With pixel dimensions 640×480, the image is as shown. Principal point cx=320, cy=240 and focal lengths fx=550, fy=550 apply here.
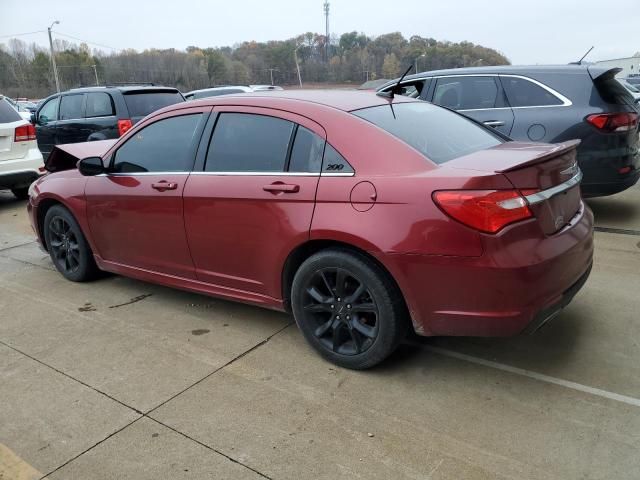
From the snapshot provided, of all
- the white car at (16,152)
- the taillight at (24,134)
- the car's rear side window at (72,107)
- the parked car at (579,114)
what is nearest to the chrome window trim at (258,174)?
the parked car at (579,114)

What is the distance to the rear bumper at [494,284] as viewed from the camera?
2586mm

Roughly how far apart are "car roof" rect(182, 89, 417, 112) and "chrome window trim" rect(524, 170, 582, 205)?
118 cm

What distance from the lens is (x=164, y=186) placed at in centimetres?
379

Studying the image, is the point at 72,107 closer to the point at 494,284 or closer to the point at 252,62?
the point at 494,284

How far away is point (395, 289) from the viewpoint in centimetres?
291

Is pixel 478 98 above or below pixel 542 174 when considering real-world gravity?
above

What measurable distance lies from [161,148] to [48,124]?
7787mm

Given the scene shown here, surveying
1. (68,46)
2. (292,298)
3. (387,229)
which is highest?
(68,46)

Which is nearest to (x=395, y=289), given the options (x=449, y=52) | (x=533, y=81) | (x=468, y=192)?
(x=468, y=192)

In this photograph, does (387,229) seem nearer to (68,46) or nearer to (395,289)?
(395,289)

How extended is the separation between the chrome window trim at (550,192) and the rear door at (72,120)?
851 centimetres

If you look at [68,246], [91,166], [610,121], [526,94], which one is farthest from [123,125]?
[610,121]

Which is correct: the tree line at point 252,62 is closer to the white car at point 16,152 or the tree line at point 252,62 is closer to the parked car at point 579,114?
the parked car at point 579,114

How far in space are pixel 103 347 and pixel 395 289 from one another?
1.99 m
